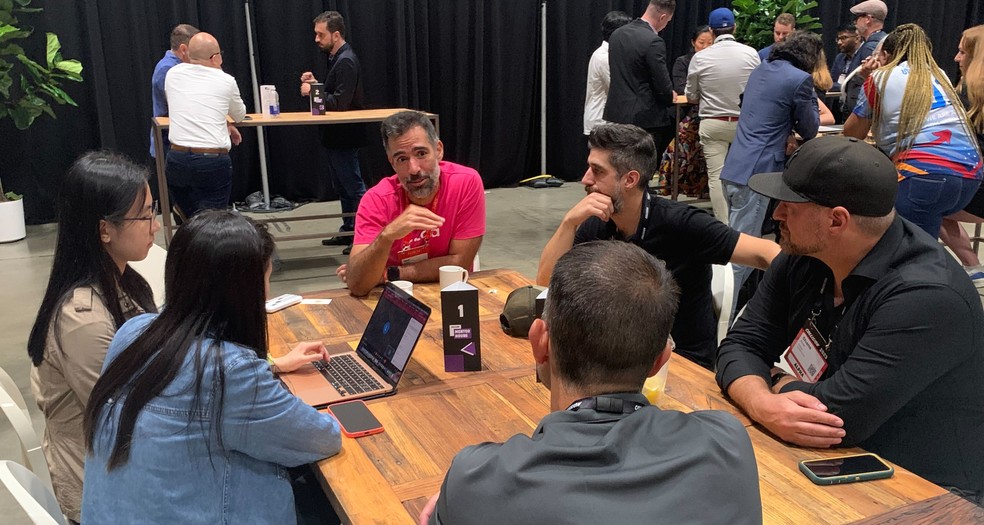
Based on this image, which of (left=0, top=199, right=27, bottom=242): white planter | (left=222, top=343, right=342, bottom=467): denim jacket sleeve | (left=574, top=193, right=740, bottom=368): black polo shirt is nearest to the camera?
A: (left=222, top=343, right=342, bottom=467): denim jacket sleeve

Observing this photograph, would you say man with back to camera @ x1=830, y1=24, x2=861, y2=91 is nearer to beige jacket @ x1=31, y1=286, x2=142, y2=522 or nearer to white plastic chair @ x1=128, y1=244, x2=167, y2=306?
white plastic chair @ x1=128, y1=244, x2=167, y2=306

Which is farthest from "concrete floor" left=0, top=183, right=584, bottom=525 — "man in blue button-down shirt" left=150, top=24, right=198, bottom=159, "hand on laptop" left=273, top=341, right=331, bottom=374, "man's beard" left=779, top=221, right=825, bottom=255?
"man's beard" left=779, top=221, right=825, bottom=255

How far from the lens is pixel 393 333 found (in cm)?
193

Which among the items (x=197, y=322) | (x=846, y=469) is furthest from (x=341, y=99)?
(x=846, y=469)

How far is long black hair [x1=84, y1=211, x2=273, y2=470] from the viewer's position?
4.48 feet

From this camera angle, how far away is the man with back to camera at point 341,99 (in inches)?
218

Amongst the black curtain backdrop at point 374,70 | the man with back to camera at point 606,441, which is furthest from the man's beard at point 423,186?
the black curtain backdrop at point 374,70

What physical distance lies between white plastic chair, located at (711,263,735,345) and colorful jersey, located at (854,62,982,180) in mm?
1662

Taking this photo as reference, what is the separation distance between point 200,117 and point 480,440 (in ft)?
12.3

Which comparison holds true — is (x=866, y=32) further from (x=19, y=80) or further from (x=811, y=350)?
(x=19, y=80)

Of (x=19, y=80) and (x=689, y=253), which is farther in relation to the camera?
(x=19, y=80)

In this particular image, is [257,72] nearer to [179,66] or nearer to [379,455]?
[179,66]

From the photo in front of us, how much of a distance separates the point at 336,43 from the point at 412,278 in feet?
11.4

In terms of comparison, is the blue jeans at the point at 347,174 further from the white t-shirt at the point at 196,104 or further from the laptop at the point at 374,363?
the laptop at the point at 374,363
